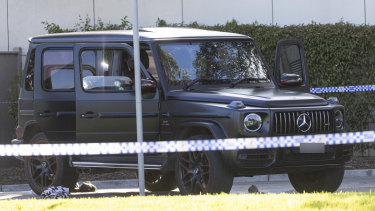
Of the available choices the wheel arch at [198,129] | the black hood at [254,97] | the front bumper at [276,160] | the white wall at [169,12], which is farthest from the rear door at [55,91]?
the white wall at [169,12]

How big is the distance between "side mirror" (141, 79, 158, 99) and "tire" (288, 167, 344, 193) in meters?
2.13

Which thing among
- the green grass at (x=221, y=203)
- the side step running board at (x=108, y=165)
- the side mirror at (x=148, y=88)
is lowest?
the green grass at (x=221, y=203)

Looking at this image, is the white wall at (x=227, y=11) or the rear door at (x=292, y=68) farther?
the white wall at (x=227, y=11)

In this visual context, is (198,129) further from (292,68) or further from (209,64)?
(292,68)

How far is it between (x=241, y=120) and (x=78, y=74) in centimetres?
277

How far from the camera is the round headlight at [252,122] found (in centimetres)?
1108

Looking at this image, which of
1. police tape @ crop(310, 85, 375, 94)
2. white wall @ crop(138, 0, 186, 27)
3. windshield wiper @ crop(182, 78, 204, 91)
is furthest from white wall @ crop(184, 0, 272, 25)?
windshield wiper @ crop(182, 78, 204, 91)

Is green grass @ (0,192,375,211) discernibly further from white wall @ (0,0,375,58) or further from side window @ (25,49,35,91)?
white wall @ (0,0,375,58)

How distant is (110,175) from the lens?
1855 cm

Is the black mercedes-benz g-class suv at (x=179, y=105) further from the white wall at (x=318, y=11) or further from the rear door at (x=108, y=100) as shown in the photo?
the white wall at (x=318, y=11)

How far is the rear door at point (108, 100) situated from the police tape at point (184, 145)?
0.52 feet

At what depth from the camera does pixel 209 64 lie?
40.9 feet

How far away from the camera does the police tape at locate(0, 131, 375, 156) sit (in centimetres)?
1106

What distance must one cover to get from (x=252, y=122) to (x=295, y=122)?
591 mm
